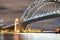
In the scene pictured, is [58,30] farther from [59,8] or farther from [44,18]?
[59,8]

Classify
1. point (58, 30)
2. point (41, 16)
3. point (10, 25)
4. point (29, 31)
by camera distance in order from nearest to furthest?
point (41, 16)
point (58, 30)
point (10, 25)
point (29, 31)

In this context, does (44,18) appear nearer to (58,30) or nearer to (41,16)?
(41,16)

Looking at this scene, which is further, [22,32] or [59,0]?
[22,32]

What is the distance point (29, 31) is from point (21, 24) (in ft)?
59.1

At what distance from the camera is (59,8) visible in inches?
2067

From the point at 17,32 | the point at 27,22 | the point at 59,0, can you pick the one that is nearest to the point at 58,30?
the point at 27,22

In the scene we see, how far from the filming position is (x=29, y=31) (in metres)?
94.6

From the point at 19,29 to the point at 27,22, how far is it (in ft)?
43.3

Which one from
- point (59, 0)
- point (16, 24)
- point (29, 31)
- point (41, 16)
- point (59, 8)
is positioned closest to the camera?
point (59, 0)

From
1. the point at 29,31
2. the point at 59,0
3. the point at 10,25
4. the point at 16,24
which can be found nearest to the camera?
the point at 59,0

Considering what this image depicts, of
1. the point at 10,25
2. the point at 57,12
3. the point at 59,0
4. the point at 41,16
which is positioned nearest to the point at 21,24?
the point at 10,25

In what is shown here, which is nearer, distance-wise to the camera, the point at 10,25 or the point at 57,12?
the point at 57,12

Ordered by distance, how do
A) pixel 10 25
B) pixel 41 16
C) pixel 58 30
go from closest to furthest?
pixel 41 16
pixel 58 30
pixel 10 25

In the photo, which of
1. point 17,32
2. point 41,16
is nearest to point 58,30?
point 41,16
